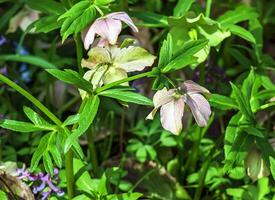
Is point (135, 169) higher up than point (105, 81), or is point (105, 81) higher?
point (105, 81)

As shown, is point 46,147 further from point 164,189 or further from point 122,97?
point 164,189

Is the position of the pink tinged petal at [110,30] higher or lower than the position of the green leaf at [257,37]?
higher

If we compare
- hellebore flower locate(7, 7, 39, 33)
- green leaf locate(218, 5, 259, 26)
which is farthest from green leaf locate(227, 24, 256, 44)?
hellebore flower locate(7, 7, 39, 33)

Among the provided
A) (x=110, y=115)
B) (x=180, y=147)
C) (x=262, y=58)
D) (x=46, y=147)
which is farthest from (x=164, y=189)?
(x=46, y=147)

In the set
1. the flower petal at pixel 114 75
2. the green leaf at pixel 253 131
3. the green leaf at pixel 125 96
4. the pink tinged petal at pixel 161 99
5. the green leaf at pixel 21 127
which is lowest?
the green leaf at pixel 253 131

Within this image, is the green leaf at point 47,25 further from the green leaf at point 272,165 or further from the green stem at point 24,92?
the green leaf at point 272,165

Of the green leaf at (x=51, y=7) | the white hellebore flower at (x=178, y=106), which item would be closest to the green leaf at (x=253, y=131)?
the white hellebore flower at (x=178, y=106)
